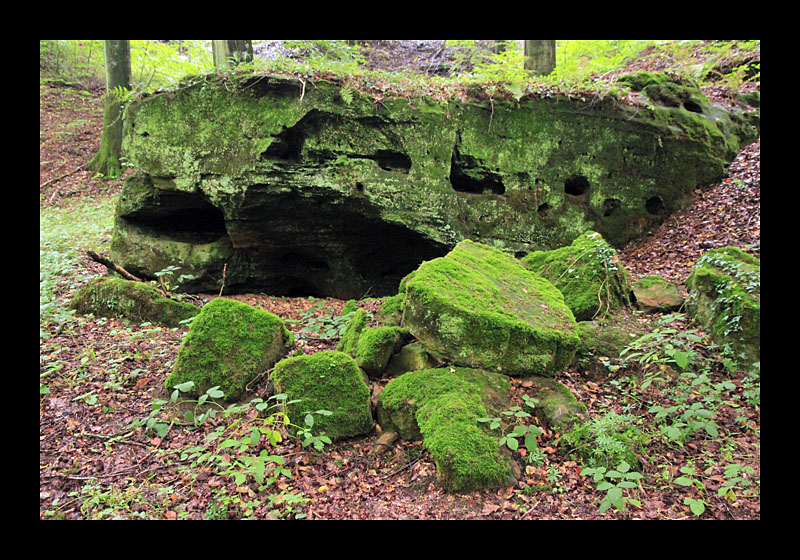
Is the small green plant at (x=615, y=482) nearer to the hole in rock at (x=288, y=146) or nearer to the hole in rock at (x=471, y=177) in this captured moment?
the hole in rock at (x=471, y=177)

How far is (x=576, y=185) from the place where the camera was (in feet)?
28.7

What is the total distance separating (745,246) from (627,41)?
10.6m

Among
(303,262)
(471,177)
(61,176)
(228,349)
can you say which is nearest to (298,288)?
(303,262)

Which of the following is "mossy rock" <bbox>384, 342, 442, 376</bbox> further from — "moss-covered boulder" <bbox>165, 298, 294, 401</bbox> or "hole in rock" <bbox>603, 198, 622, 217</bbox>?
"hole in rock" <bbox>603, 198, 622, 217</bbox>

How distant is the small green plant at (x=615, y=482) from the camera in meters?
3.24

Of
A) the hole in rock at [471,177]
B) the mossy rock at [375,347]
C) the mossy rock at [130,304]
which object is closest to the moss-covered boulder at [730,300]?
the mossy rock at [375,347]

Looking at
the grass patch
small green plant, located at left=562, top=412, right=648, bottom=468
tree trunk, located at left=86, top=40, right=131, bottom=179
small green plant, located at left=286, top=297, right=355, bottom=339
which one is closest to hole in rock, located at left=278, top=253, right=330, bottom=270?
small green plant, located at left=286, top=297, right=355, bottom=339

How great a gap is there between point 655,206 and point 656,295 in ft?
11.7

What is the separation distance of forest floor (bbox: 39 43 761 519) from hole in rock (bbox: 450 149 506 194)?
3572mm

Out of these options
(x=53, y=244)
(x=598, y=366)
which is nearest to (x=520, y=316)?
(x=598, y=366)

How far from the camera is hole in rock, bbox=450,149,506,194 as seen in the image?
26.8 feet

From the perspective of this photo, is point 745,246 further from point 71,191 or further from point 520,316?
point 71,191

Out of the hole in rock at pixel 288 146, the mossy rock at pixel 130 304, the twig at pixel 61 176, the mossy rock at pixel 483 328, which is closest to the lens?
the mossy rock at pixel 483 328

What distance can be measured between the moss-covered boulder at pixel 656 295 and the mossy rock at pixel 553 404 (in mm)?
2210
